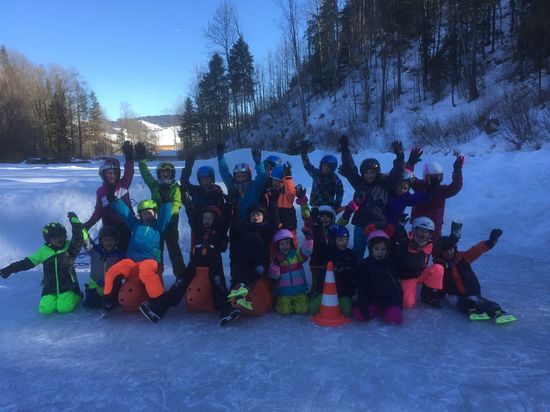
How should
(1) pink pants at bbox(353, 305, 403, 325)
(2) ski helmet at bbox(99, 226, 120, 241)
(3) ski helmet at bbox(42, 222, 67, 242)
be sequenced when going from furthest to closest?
(2) ski helmet at bbox(99, 226, 120, 241) < (3) ski helmet at bbox(42, 222, 67, 242) < (1) pink pants at bbox(353, 305, 403, 325)

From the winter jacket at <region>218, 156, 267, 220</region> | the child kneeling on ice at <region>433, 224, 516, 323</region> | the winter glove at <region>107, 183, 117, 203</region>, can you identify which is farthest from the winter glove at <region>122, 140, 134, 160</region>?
the child kneeling on ice at <region>433, 224, 516, 323</region>

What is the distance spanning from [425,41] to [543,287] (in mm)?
22657

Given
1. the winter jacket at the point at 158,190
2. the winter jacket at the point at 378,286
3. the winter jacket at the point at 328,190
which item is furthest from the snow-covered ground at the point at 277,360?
the winter jacket at the point at 328,190

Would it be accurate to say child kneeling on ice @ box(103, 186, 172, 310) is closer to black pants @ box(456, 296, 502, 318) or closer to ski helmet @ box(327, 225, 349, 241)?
ski helmet @ box(327, 225, 349, 241)

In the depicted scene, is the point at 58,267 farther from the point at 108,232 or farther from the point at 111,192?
the point at 111,192

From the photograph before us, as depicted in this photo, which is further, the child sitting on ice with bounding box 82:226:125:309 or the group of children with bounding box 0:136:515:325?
the child sitting on ice with bounding box 82:226:125:309

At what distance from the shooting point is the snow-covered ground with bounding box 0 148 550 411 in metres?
2.55

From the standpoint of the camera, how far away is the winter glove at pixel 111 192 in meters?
4.68

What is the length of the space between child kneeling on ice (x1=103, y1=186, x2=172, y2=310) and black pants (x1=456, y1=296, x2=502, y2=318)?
3.21 meters

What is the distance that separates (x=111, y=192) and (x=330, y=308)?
311 cm

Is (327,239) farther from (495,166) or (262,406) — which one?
(495,166)

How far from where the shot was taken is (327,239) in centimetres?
434

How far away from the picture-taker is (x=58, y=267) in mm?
4191

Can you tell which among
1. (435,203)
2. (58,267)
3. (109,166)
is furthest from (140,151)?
(435,203)
